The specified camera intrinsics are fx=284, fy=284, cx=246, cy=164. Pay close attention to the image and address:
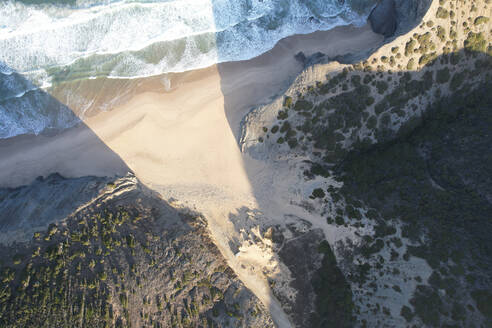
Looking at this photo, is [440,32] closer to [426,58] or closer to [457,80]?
[426,58]

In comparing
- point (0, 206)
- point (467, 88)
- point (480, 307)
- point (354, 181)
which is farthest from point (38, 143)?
point (467, 88)

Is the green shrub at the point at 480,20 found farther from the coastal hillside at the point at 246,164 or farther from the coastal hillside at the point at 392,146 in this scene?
the coastal hillside at the point at 246,164

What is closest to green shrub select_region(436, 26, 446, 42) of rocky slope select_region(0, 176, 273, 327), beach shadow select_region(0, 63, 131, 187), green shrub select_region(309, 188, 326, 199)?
green shrub select_region(309, 188, 326, 199)

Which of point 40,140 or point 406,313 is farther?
point 40,140

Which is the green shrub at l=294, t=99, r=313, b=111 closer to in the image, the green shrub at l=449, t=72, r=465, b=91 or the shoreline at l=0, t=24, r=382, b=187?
the shoreline at l=0, t=24, r=382, b=187

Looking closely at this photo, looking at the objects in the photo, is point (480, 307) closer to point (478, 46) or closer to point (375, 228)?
point (375, 228)

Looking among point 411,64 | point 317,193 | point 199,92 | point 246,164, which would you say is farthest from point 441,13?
point 199,92
